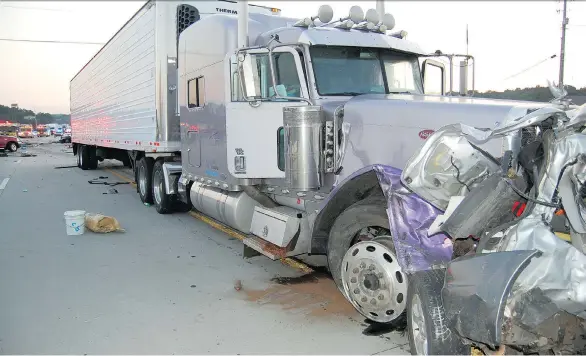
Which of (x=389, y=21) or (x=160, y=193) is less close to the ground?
(x=389, y=21)

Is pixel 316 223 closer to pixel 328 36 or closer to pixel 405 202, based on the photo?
pixel 405 202

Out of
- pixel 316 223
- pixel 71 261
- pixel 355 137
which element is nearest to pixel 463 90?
pixel 355 137

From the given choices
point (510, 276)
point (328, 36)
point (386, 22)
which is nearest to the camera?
point (510, 276)

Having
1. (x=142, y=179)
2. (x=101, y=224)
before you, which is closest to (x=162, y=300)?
(x=101, y=224)

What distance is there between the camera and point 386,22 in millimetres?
6273

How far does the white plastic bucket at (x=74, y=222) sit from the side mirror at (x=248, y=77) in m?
4.12

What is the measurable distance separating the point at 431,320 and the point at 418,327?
10.2 inches

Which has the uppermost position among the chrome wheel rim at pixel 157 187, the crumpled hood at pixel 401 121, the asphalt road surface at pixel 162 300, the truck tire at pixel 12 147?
the crumpled hood at pixel 401 121

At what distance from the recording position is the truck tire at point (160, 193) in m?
9.57

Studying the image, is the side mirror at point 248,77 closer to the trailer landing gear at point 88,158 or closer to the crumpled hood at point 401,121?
the crumpled hood at point 401,121

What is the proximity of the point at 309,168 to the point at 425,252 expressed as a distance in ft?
6.23

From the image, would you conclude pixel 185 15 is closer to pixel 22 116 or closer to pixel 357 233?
pixel 357 233

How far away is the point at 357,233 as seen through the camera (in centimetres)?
447

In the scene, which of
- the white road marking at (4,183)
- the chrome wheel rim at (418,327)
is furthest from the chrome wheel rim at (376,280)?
the white road marking at (4,183)
